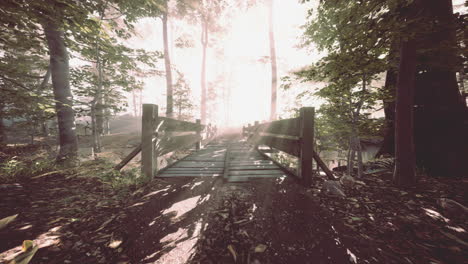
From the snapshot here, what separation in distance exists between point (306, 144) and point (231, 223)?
2130 mm

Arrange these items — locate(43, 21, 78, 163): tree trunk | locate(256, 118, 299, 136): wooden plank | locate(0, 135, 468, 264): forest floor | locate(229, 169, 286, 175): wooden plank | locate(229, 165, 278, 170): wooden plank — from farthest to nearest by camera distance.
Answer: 1. locate(43, 21, 78, 163): tree trunk
2. locate(229, 165, 278, 170): wooden plank
3. locate(229, 169, 286, 175): wooden plank
4. locate(256, 118, 299, 136): wooden plank
5. locate(0, 135, 468, 264): forest floor

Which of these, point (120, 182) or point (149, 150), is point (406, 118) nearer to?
point (149, 150)

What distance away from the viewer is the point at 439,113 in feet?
13.4

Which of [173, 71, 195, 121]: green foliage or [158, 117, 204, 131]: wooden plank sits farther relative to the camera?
[173, 71, 195, 121]: green foliage

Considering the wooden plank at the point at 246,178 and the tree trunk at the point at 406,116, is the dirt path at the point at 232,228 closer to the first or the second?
the wooden plank at the point at 246,178

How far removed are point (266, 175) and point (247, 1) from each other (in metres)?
16.0

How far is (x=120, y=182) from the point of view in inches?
122

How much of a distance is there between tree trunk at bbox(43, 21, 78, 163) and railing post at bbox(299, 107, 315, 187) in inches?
250

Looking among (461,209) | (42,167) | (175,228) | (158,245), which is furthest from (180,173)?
(461,209)

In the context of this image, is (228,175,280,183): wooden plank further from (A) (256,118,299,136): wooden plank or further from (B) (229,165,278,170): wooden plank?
(A) (256,118,299,136): wooden plank

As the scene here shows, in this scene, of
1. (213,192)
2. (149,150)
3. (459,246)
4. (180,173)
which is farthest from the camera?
(180,173)

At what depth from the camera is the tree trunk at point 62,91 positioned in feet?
15.2

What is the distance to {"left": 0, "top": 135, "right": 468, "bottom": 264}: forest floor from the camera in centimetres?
158

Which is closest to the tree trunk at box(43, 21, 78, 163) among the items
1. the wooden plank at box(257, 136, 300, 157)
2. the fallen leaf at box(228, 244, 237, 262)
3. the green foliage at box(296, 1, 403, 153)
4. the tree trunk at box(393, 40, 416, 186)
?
the fallen leaf at box(228, 244, 237, 262)
